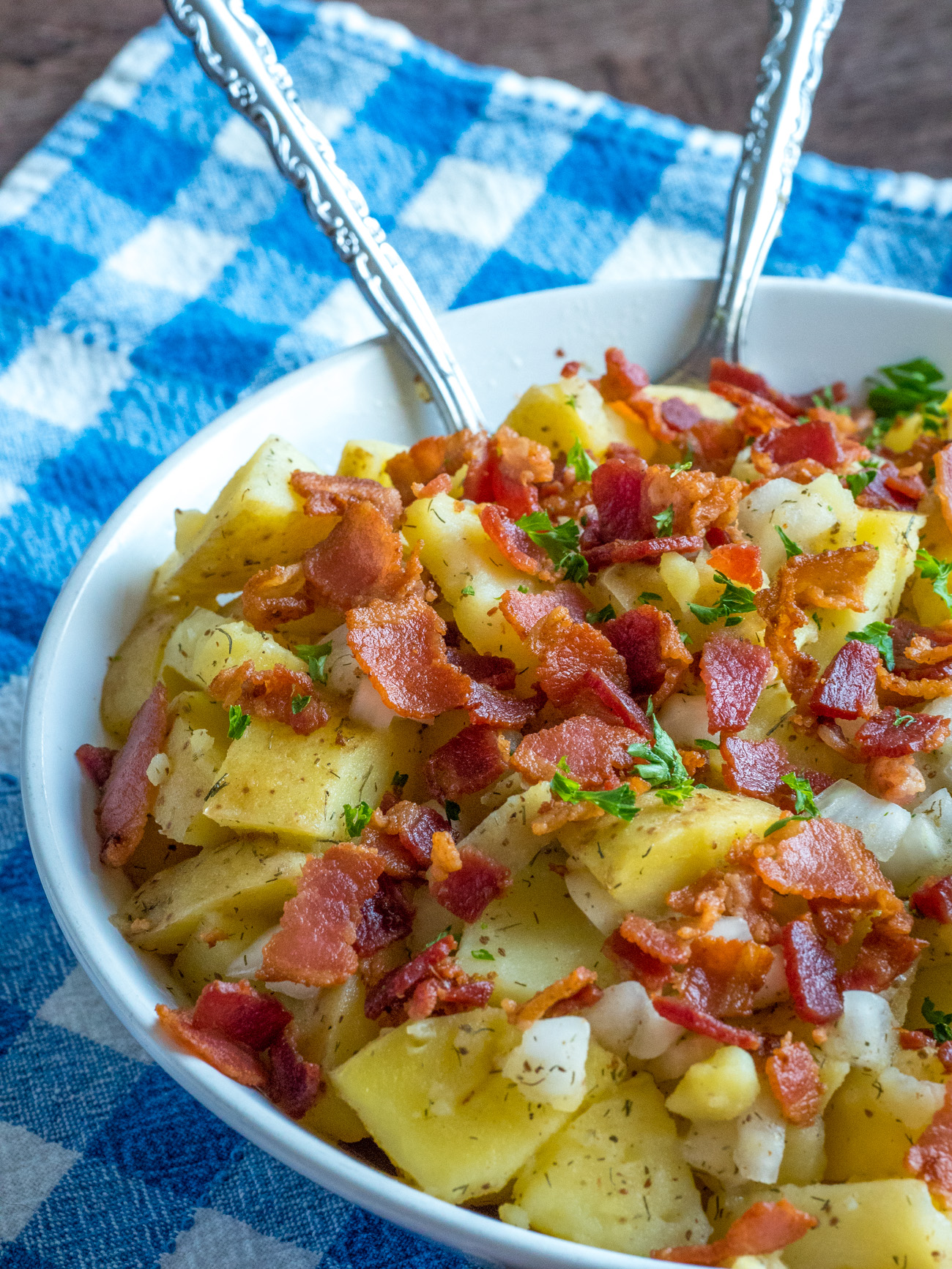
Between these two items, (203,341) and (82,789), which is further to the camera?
(203,341)

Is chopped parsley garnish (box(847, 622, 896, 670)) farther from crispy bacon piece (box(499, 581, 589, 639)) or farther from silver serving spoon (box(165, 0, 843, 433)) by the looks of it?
silver serving spoon (box(165, 0, 843, 433))

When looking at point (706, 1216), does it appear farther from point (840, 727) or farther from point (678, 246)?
point (678, 246)

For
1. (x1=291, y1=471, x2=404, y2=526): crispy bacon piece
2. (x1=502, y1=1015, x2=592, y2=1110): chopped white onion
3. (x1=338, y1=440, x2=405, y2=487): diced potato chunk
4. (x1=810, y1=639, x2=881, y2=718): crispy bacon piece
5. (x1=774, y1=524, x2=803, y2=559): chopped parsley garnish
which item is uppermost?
(x1=291, y1=471, x2=404, y2=526): crispy bacon piece

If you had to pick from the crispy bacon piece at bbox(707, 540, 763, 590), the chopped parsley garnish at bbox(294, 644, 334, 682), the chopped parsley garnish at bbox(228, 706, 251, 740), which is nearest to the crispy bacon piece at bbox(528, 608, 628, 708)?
the crispy bacon piece at bbox(707, 540, 763, 590)

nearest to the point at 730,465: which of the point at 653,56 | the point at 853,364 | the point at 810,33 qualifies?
the point at 853,364

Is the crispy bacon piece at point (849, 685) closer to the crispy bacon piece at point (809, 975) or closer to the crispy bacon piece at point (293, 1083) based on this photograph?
the crispy bacon piece at point (809, 975)

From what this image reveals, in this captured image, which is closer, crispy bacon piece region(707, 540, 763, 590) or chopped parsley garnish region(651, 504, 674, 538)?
crispy bacon piece region(707, 540, 763, 590)

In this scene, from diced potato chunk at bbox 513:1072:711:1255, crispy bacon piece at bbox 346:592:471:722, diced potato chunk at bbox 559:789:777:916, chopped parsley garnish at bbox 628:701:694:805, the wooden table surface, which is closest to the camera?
diced potato chunk at bbox 513:1072:711:1255

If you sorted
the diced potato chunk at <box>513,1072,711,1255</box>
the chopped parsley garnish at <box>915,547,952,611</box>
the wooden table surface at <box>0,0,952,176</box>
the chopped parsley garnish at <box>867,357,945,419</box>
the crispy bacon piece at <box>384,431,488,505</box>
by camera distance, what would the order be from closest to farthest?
the diced potato chunk at <box>513,1072,711,1255</box> < the chopped parsley garnish at <box>915,547,952,611</box> < the crispy bacon piece at <box>384,431,488,505</box> < the chopped parsley garnish at <box>867,357,945,419</box> < the wooden table surface at <box>0,0,952,176</box>
